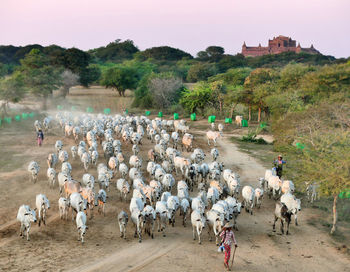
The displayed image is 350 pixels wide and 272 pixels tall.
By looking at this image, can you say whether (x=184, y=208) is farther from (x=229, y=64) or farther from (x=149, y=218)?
(x=229, y=64)

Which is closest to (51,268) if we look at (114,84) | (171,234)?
(171,234)

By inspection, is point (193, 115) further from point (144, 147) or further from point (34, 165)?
point (34, 165)

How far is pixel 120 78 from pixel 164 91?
11.2 meters

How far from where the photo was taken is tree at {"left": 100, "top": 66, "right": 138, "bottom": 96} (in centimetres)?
6172

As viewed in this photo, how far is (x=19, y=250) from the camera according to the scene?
40.0 feet

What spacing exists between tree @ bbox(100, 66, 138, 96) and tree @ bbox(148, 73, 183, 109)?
844cm

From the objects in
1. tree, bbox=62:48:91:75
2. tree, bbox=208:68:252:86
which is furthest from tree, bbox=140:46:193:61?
tree, bbox=208:68:252:86

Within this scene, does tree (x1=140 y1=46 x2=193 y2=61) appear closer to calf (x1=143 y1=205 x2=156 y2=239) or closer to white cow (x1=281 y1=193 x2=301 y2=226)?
white cow (x1=281 y1=193 x2=301 y2=226)

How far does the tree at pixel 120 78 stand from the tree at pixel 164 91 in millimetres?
8443

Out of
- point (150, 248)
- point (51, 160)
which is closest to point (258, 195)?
point (150, 248)

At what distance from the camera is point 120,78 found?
6156 cm

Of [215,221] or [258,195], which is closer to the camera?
[215,221]

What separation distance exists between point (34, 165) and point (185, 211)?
886 centimetres

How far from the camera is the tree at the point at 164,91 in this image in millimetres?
53438
